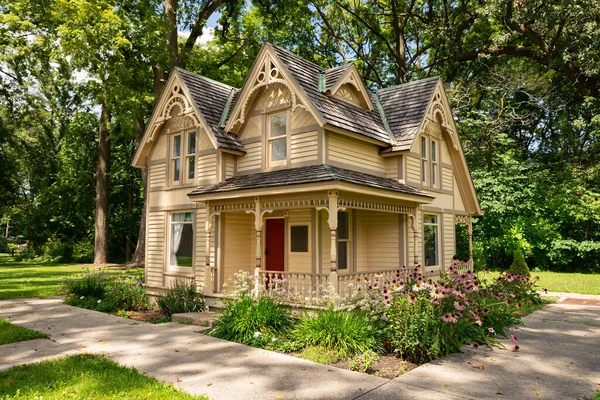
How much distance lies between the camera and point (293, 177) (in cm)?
1066

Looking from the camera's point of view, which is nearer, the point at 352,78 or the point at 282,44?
the point at 352,78

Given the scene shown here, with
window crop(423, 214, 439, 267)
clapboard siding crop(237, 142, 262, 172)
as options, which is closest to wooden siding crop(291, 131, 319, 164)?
clapboard siding crop(237, 142, 262, 172)

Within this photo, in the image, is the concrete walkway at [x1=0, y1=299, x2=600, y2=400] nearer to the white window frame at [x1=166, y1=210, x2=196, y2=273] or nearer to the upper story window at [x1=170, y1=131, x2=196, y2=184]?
the white window frame at [x1=166, y1=210, x2=196, y2=273]

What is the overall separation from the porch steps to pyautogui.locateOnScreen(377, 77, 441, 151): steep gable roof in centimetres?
725

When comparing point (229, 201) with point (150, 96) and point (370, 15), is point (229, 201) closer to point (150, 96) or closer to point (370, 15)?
point (150, 96)

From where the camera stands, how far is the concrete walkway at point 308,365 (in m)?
5.63

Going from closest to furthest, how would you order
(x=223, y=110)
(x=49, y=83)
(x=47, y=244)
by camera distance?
1. (x=223, y=110)
2. (x=47, y=244)
3. (x=49, y=83)

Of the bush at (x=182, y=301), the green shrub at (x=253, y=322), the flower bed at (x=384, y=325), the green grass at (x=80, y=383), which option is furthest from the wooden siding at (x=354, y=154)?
the green grass at (x=80, y=383)

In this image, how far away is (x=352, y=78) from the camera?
42.4ft

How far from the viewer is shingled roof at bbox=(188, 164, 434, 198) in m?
10.0

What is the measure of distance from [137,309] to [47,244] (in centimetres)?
2626

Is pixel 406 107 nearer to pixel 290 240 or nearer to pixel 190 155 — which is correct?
pixel 290 240

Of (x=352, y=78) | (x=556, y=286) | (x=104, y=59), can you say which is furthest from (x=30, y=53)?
(x=556, y=286)

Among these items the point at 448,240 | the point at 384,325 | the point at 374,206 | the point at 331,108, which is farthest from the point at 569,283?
the point at 384,325
